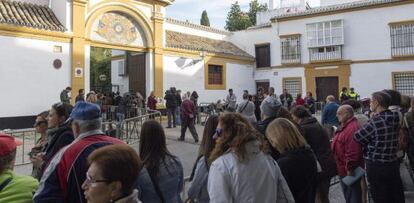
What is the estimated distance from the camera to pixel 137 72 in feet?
62.6

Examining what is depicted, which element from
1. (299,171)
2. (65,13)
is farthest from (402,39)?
(299,171)

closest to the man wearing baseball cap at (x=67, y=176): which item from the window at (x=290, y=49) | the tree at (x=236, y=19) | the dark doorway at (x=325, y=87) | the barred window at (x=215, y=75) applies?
the barred window at (x=215, y=75)

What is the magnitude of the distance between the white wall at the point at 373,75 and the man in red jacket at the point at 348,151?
19.2 meters

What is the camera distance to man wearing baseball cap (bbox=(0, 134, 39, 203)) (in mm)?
2326

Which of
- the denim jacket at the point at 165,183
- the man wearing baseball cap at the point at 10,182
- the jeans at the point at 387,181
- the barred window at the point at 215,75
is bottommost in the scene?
the jeans at the point at 387,181

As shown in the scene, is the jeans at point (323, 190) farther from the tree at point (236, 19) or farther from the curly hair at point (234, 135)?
the tree at point (236, 19)

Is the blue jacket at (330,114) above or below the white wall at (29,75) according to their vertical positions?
below

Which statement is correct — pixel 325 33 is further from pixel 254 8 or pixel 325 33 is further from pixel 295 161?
pixel 295 161

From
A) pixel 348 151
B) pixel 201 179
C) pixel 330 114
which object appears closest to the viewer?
pixel 201 179

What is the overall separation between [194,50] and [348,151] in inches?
670

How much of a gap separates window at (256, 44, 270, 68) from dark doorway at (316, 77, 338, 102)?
152 inches

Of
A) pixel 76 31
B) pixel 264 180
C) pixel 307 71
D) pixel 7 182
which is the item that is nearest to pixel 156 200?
pixel 264 180

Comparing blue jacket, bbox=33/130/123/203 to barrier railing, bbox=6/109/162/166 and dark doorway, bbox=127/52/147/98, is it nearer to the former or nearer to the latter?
barrier railing, bbox=6/109/162/166

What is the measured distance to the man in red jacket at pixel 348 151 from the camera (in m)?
4.68
